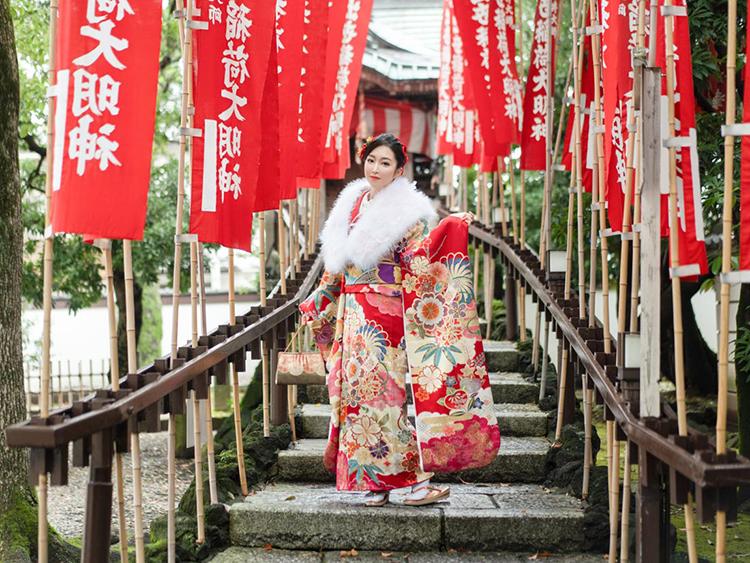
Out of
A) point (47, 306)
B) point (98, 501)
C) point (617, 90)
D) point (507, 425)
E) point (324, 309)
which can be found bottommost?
point (507, 425)

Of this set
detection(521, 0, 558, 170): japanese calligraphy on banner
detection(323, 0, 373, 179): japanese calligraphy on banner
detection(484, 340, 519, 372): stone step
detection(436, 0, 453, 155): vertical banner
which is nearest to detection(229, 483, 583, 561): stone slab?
detection(484, 340, 519, 372): stone step

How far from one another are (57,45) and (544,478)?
12.7ft

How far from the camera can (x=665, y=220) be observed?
3873 mm

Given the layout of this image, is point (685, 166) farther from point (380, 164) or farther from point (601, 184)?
point (380, 164)

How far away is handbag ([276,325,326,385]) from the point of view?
5.05 metres

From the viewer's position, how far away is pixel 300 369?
16.7 ft

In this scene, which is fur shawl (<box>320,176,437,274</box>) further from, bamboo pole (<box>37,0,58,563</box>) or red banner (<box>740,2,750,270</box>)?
red banner (<box>740,2,750,270</box>)

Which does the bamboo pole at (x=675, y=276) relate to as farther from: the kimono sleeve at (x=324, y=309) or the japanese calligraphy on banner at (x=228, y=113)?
the kimono sleeve at (x=324, y=309)

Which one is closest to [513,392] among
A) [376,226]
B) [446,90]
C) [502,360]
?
[502,360]

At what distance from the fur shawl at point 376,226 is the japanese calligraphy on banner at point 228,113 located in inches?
24.2

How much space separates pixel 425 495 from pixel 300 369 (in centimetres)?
98

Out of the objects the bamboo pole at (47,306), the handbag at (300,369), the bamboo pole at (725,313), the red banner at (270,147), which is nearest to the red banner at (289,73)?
the red banner at (270,147)

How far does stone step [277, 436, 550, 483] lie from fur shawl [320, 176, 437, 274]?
128 centimetres

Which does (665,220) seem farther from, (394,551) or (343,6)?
(343,6)
